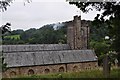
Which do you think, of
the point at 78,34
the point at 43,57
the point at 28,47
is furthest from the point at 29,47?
the point at 43,57

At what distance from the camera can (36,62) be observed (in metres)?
37.4

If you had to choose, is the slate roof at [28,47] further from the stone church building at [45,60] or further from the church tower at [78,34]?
the church tower at [78,34]

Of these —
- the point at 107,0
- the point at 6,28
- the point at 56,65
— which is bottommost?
the point at 56,65

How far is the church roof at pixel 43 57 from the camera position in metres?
36.3

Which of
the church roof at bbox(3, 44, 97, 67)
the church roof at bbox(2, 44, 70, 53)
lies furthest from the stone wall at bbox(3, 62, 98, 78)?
the church roof at bbox(2, 44, 70, 53)

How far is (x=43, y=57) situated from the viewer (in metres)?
39.9

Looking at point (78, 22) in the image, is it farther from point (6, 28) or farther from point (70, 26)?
point (6, 28)

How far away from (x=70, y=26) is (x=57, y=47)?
5.59 metres

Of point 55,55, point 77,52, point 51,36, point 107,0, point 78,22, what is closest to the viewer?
point 107,0

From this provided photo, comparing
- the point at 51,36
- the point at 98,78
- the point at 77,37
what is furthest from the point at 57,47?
the point at 98,78

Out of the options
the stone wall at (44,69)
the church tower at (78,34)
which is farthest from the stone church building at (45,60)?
the church tower at (78,34)

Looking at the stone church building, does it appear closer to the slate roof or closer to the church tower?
the slate roof

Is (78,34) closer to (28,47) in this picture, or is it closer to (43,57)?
(28,47)

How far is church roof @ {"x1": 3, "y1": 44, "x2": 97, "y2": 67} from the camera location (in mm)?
36281
